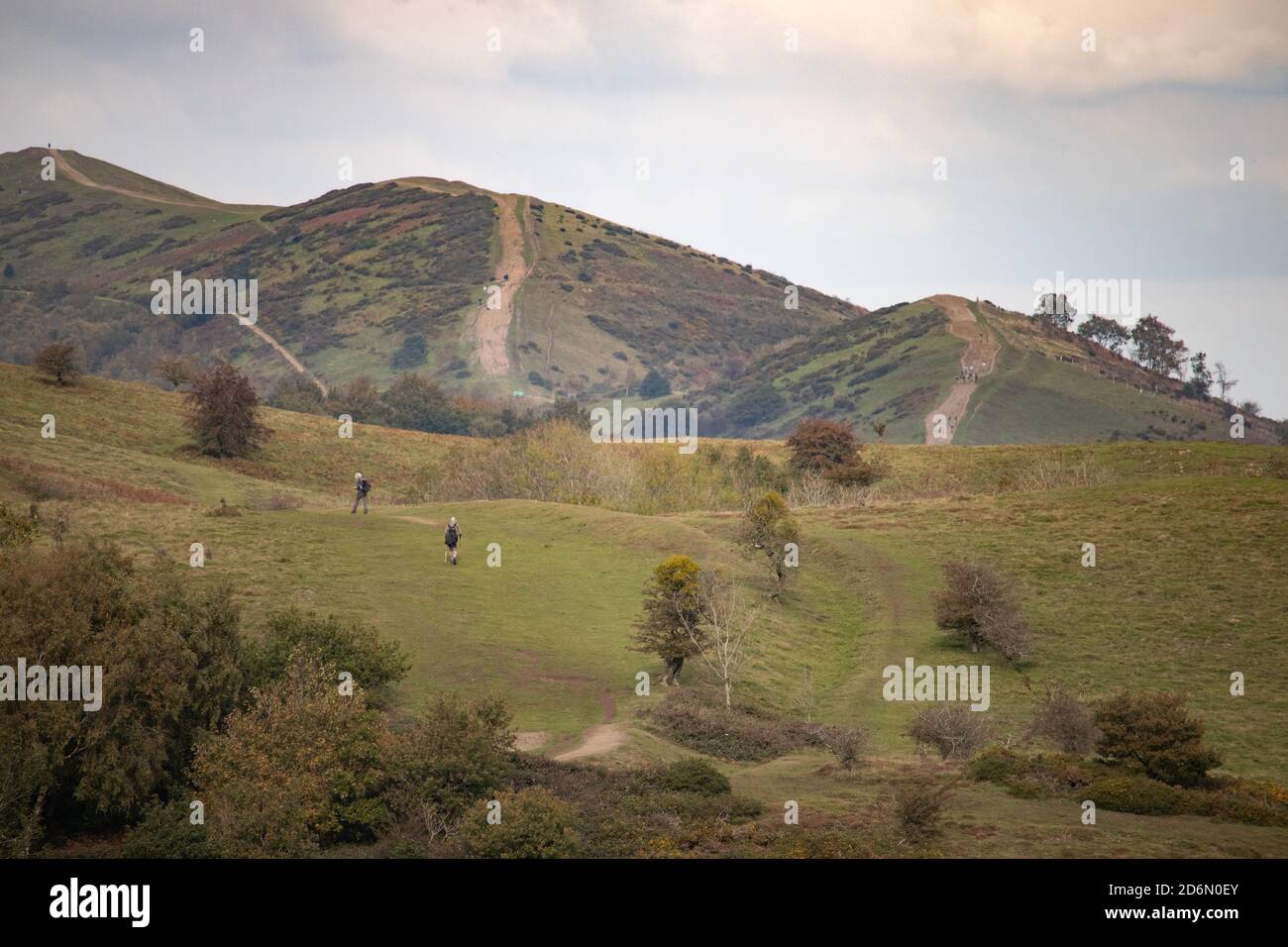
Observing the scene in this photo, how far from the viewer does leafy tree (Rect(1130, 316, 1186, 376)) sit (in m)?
191

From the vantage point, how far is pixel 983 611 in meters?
42.1

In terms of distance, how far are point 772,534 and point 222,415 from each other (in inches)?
1669

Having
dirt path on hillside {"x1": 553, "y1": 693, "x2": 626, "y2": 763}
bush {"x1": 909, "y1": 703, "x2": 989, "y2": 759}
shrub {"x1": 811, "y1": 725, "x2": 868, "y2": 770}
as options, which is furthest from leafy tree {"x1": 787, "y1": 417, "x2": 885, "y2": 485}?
shrub {"x1": 811, "y1": 725, "x2": 868, "y2": 770}

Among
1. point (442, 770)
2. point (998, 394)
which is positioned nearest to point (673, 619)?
point (442, 770)

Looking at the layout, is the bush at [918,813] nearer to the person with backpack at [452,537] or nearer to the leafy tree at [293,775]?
the leafy tree at [293,775]

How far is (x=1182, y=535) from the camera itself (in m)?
52.5

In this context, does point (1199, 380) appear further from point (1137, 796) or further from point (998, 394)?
point (1137, 796)

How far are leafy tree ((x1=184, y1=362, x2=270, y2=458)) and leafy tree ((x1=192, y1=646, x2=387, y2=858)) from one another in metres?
53.8

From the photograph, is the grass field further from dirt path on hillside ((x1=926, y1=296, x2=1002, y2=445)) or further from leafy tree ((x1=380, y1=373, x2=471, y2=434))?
dirt path on hillside ((x1=926, y1=296, x2=1002, y2=445))

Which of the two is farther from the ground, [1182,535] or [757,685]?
[1182,535]

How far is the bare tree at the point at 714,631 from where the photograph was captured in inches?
1396
